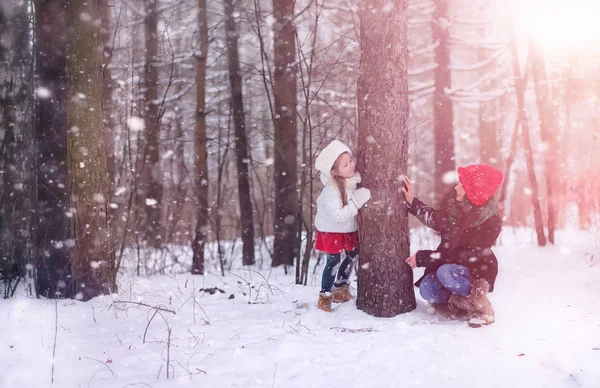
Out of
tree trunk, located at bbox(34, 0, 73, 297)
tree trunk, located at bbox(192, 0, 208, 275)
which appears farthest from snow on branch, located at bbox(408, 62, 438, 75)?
tree trunk, located at bbox(34, 0, 73, 297)

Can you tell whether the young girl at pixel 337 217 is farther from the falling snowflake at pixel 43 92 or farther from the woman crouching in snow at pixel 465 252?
the falling snowflake at pixel 43 92

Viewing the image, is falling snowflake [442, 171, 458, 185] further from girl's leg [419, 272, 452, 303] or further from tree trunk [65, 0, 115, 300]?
tree trunk [65, 0, 115, 300]

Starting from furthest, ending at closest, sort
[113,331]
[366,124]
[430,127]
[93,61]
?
[430,127] < [93,61] < [366,124] < [113,331]

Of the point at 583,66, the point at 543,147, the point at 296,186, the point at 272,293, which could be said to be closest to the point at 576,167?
the point at 583,66

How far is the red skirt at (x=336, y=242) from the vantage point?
469 cm

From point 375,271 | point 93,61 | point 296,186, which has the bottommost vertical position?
point 375,271

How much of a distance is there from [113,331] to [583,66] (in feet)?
40.3

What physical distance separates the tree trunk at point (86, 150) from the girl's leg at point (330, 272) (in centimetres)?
258

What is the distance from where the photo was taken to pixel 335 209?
14.6 feet

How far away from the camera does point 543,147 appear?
8.42 metres

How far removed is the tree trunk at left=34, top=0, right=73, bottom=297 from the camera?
5.37 metres

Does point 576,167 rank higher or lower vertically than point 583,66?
lower

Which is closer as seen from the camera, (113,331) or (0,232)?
(113,331)

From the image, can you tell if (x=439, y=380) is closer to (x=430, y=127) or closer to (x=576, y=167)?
(x=430, y=127)
